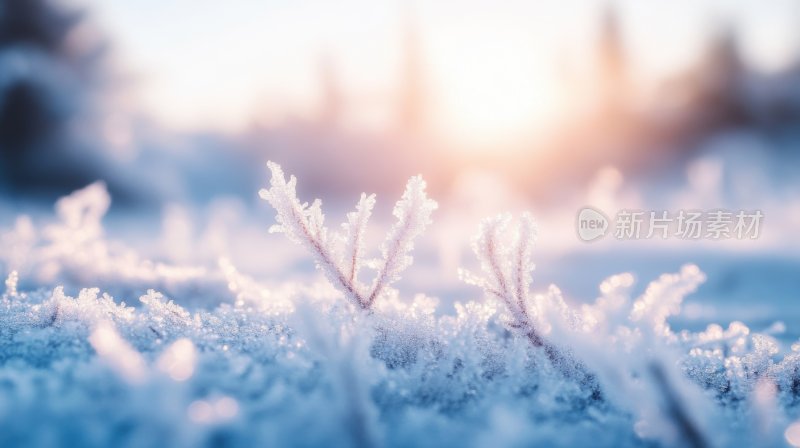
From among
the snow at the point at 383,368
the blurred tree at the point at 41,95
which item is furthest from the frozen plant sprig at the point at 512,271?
the blurred tree at the point at 41,95

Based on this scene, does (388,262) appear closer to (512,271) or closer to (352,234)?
(352,234)

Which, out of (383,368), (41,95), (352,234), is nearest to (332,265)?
(352,234)

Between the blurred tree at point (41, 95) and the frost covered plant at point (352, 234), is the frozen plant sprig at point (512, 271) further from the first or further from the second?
the blurred tree at point (41, 95)

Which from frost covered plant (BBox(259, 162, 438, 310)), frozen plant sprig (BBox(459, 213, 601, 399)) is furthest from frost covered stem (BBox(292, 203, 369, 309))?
frozen plant sprig (BBox(459, 213, 601, 399))

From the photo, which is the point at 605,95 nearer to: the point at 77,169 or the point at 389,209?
the point at 389,209

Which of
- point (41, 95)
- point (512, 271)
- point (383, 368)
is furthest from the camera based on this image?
point (41, 95)

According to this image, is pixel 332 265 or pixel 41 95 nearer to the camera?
pixel 332 265
